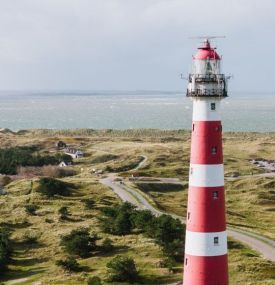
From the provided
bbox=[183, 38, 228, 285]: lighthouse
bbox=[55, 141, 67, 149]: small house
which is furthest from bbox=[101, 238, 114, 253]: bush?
bbox=[55, 141, 67, 149]: small house

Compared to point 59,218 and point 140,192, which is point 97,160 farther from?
point 59,218

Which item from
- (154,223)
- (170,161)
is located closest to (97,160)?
(170,161)

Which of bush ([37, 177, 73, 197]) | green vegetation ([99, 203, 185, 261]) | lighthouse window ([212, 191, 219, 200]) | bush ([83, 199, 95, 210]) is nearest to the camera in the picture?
lighthouse window ([212, 191, 219, 200])

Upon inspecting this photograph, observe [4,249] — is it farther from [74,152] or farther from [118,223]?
[74,152]

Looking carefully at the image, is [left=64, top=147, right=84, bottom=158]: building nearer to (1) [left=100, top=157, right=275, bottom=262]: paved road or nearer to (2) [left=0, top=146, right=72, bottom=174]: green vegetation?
(2) [left=0, top=146, right=72, bottom=174]: green vegetation

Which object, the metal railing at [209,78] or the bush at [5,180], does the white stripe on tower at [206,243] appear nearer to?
the metal railing at [209,78]

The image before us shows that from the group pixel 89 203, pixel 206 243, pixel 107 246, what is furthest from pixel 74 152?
pixel 206 243

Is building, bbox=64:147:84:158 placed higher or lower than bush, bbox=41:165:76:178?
higher
